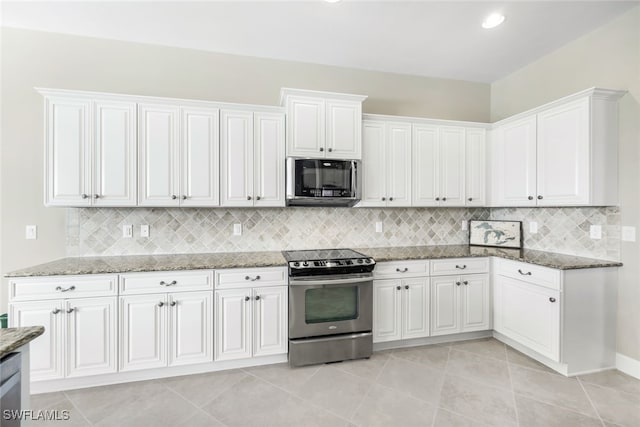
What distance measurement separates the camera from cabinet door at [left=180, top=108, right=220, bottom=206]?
8.92ft

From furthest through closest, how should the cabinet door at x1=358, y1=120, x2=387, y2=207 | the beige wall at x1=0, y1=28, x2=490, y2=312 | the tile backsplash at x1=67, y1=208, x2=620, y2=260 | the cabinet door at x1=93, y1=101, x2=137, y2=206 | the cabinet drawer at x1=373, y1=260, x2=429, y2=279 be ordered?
the cabinet door at x1=358, y1=120, x2=387, y2=207, the cabinet drawer at x1=373, y1=260, x2=429, y2=279, the tile backsplash at x1=67, y1=208, x2=620, y2=260, the beige wall at x1=0, y1=28, x2=490, y2=312, the cabinet door at x1=93, y1=101, x2=137, y2=206

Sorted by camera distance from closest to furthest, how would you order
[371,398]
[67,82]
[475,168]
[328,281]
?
[371,398]
[328,281]
[67,82]
[475,168]

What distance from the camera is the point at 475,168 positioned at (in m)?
3.46

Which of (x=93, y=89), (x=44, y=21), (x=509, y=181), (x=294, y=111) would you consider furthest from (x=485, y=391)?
(x=44, y=21)

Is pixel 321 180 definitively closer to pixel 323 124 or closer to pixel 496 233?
pixel 323 124

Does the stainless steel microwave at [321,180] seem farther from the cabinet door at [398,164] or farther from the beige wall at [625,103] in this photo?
the beige wall at [625,103]

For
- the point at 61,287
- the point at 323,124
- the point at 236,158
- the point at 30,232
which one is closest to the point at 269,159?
the point at 236,158

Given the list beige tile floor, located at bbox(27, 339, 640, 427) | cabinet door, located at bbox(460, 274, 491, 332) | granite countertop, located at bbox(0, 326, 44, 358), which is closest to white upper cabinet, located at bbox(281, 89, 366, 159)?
cabinet door, located at bbox(460, 274, 491, 332)

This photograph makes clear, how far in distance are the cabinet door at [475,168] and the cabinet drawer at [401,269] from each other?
3.37 ft

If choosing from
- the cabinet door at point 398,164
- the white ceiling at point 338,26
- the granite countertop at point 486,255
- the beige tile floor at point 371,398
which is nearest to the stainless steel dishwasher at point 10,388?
the beige tile floor at point 371,398

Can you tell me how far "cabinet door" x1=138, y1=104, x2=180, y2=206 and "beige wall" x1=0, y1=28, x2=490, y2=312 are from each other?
492 mm

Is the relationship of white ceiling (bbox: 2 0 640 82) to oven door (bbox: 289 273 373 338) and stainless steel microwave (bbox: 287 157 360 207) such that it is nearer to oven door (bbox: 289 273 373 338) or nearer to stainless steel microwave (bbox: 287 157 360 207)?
stainless steel microwave (bbox: 287 157 360 207)

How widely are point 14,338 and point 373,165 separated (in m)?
2.86

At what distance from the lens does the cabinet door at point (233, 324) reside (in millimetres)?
2523
